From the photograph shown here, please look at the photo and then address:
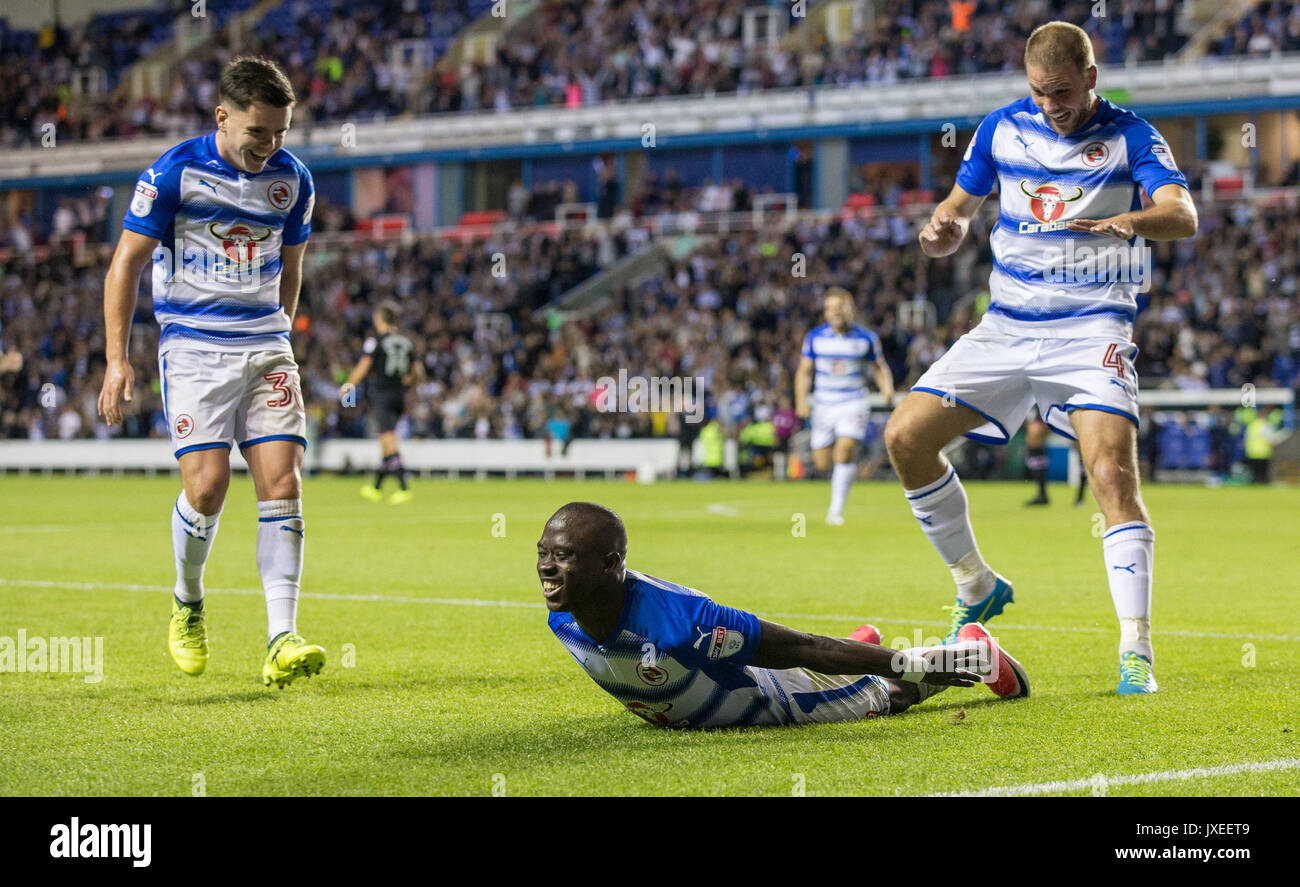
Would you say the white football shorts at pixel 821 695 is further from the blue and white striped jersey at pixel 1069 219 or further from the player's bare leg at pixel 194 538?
the player's bare leg at pixel 194 538

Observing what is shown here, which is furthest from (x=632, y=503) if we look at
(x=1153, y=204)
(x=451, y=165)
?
(x=451, y=165)

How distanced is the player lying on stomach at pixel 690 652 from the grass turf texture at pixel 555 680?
125 mm

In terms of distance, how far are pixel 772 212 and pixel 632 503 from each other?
63.4 feet

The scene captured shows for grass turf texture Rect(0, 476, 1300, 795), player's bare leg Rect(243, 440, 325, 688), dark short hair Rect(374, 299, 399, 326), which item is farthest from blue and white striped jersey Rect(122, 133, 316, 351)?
dark short hair Rect(374, 299, 399, 326)

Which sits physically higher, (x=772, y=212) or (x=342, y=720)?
(x=772, y=212)

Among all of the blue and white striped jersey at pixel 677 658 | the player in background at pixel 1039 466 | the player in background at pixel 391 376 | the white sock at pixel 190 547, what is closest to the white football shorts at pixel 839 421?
the player in background at pixel 1039 466

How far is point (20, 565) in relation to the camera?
10094 mm

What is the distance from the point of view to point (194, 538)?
5500 millimetres

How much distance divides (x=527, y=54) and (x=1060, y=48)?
117 ft

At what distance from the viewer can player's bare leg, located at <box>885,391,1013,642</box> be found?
5.51 m

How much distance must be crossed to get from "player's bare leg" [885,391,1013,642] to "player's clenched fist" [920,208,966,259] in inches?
21.2

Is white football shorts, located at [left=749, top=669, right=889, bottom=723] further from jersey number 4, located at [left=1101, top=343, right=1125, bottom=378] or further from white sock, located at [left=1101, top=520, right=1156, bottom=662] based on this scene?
jersey number 4, located at [left=1101, top=343, right=1125, bottom=378]

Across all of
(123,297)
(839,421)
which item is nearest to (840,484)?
(839,421)

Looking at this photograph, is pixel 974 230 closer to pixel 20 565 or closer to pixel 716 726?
pixel 20 565
